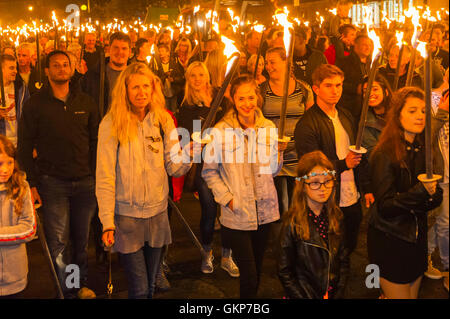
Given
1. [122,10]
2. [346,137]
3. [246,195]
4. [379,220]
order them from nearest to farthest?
[379,220], [246,195], [346,137], [122,10]

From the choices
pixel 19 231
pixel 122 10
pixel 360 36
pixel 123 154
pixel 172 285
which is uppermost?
pixel 122 10

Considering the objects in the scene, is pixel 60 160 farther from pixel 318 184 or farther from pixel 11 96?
pixel 318 184

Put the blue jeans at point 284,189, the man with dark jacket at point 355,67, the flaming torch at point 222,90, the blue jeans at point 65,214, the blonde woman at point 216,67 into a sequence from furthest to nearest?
the man with dark jacket at point 355,67 < the blonde woman at point 216,67 < the blue jeans at point 284,189 < the blue jeans at point 65,214 < the flaming torch at point 222,90

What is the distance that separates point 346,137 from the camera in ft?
16.6

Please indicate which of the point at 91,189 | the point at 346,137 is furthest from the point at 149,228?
the point at 346,137

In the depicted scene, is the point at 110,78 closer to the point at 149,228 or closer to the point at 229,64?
the point at 149,228

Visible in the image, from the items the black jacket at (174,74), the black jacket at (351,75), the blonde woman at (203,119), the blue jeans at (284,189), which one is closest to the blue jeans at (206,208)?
the blonde woman at (203,119)

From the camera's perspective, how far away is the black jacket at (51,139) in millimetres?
5016

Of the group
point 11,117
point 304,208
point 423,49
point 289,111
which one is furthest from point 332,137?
point 11,117

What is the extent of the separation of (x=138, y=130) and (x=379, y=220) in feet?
5.62

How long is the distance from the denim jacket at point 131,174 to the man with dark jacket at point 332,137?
1.17 meters

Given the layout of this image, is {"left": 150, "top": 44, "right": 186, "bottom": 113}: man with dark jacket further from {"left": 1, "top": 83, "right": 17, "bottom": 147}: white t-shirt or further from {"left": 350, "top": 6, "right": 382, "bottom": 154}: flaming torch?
{"left": 350, "top": 6, "right": 382, "bottom": 154}: flaming torch

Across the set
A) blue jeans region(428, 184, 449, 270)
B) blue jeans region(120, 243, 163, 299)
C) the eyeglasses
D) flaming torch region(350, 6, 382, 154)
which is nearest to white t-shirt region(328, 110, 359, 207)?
the eyeglasses

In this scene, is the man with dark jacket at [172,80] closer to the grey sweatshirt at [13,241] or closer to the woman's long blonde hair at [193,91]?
the woman's long blonde hair at [193,91]
